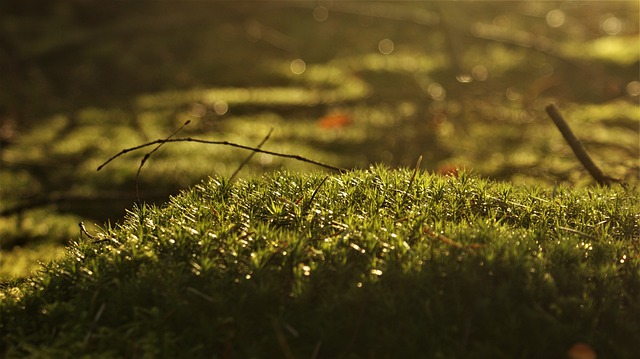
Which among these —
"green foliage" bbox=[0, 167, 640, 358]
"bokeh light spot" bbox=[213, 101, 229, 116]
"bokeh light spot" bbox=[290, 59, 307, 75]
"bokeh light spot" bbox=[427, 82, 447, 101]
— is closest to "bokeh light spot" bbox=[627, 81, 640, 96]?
"bokeh light spot" bbox=[427, 82, 447, 101]

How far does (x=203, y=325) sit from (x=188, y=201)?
3.26 ft

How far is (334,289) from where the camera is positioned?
3023mm

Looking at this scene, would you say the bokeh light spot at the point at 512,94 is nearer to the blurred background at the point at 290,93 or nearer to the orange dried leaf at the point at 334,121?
the blurred background at the point at 290,93

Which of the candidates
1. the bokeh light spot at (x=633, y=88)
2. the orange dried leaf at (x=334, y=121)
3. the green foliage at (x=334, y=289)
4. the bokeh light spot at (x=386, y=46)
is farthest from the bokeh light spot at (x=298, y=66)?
the green foliage at (x=334, y=289)

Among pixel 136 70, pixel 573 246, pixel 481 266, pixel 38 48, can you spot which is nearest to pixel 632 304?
pixel 573 246

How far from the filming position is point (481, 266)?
122 inches

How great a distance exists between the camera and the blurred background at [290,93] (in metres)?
8.29

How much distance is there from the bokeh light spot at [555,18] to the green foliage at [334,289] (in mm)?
11189

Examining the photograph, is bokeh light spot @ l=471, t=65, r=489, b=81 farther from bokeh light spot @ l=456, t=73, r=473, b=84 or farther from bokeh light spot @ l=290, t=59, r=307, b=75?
bokeh light spot @ l=290, t=59, r=307, b=75

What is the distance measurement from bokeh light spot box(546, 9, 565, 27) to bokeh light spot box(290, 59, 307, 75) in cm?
501

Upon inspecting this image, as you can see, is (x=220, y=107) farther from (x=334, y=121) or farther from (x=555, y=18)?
(x=555, y=18)

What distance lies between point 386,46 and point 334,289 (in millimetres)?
10129

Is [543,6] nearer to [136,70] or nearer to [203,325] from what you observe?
[136,70]

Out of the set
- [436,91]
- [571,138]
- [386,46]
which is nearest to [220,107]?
[436,91]
